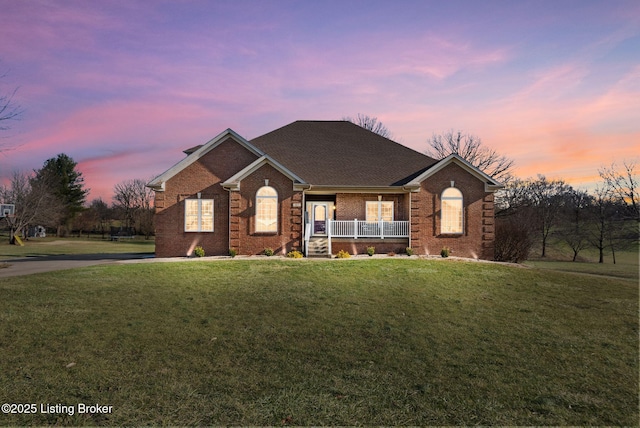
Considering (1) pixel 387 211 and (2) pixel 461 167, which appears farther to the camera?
(1) pixel 387 211

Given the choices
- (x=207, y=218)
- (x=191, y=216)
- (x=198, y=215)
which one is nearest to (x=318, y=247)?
(x=207, y=218)

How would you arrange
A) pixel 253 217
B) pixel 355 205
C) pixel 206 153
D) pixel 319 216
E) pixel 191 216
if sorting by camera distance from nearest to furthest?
pixel 253 217
pixel 191 216
pixel 206 153
pixel 355 205
pixel 319 216

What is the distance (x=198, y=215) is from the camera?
2080 cm

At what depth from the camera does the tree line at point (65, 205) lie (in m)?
46.0

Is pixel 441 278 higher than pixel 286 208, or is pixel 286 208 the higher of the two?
pixel 286 208

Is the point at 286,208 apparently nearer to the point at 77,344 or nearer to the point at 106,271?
the point at 106,271

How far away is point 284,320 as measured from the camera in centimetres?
891

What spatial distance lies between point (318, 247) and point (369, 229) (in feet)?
10.4

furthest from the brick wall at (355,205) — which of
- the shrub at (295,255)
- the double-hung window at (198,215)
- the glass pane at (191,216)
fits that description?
the glass pane at (191,216)

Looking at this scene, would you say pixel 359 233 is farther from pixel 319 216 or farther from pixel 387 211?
pixel 319 216

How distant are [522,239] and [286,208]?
16.6 metres

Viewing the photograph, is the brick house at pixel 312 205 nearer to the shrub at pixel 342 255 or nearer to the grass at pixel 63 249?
the shrub at pixel 342 255

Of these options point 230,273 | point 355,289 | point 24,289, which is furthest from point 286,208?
point 24,289

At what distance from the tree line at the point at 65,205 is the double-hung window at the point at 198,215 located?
34710mm
